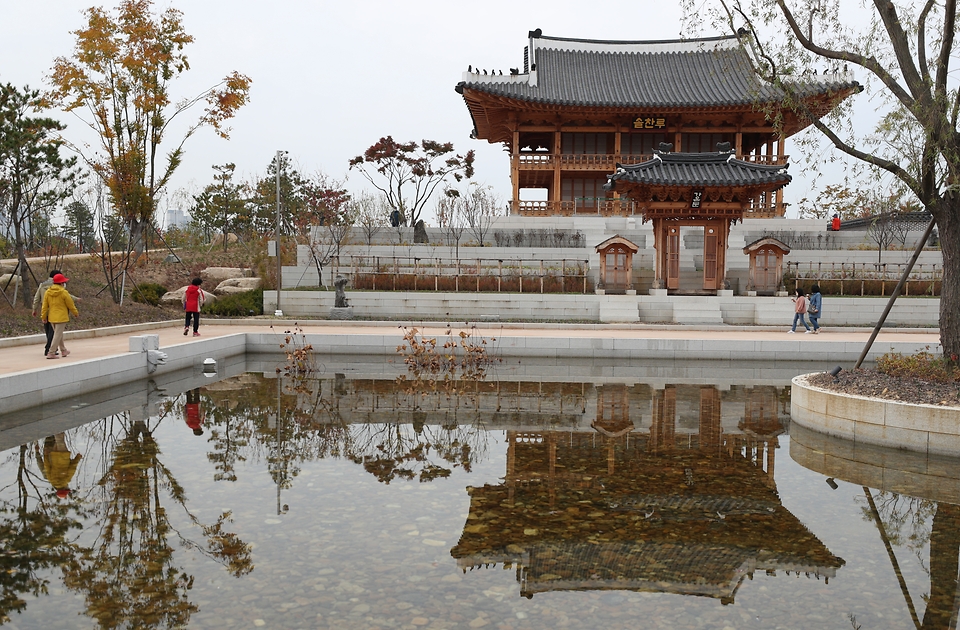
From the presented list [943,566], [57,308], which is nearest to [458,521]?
[943,566]

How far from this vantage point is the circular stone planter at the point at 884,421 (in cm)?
829

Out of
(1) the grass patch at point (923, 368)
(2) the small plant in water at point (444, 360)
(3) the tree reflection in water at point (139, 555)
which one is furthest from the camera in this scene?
(2) the small plant in water at point (444, 360)

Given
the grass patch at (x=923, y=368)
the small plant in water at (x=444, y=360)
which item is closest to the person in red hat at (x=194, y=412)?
the small plant in water at (x=444, y=360)

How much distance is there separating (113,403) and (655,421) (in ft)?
26.5

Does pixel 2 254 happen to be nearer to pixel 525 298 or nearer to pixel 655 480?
pixel 525 298

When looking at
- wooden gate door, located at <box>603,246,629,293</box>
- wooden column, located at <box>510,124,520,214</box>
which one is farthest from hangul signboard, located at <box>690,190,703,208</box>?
wooden column, located at <box>510,124,520,214</box>

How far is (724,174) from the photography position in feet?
78.4

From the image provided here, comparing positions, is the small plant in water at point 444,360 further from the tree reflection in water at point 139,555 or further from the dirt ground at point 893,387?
the tree reflection in water at point 139,555

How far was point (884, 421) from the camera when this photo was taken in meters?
8.65

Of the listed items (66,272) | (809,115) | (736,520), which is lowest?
(736,520)

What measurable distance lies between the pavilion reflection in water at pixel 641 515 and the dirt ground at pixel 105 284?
529 inches

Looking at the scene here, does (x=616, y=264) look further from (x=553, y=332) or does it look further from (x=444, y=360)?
(x=444, y=360)

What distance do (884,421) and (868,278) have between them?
18344mm

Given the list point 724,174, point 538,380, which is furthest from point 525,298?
point 538,380
